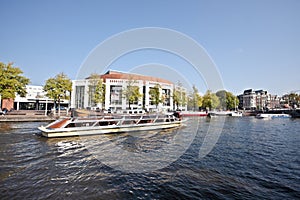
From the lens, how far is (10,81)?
3366 centimetres

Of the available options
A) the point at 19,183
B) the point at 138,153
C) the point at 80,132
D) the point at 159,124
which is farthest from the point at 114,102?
the point at 19,183

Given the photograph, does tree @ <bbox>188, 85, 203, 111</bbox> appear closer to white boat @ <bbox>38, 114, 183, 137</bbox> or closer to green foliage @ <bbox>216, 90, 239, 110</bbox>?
green foliage @ <bbox>216, 90, 239, 110</bbox>

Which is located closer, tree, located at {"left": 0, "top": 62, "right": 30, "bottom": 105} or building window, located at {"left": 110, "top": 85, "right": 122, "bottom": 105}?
tree, located at {"left": 0, "top": 62, "right": 30, "bottom": 105}

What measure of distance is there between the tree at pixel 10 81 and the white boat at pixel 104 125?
23483 mm

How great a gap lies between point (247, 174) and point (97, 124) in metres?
15.6

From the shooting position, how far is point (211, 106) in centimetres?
8669

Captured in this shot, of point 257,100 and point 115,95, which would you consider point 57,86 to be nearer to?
point 115,95

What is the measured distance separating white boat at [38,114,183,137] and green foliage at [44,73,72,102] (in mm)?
24759

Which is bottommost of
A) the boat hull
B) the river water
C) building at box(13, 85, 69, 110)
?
the river water

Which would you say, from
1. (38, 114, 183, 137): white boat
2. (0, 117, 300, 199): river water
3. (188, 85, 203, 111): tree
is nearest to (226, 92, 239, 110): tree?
(188, 85, 203, 111): tree

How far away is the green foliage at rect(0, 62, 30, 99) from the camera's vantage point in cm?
3294

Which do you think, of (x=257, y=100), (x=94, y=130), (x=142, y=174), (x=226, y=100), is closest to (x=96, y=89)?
(x=94, y=130)

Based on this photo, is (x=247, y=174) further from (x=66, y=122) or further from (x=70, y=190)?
(x=66, y=122)

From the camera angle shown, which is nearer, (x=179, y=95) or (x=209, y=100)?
(x=179, y=95)
